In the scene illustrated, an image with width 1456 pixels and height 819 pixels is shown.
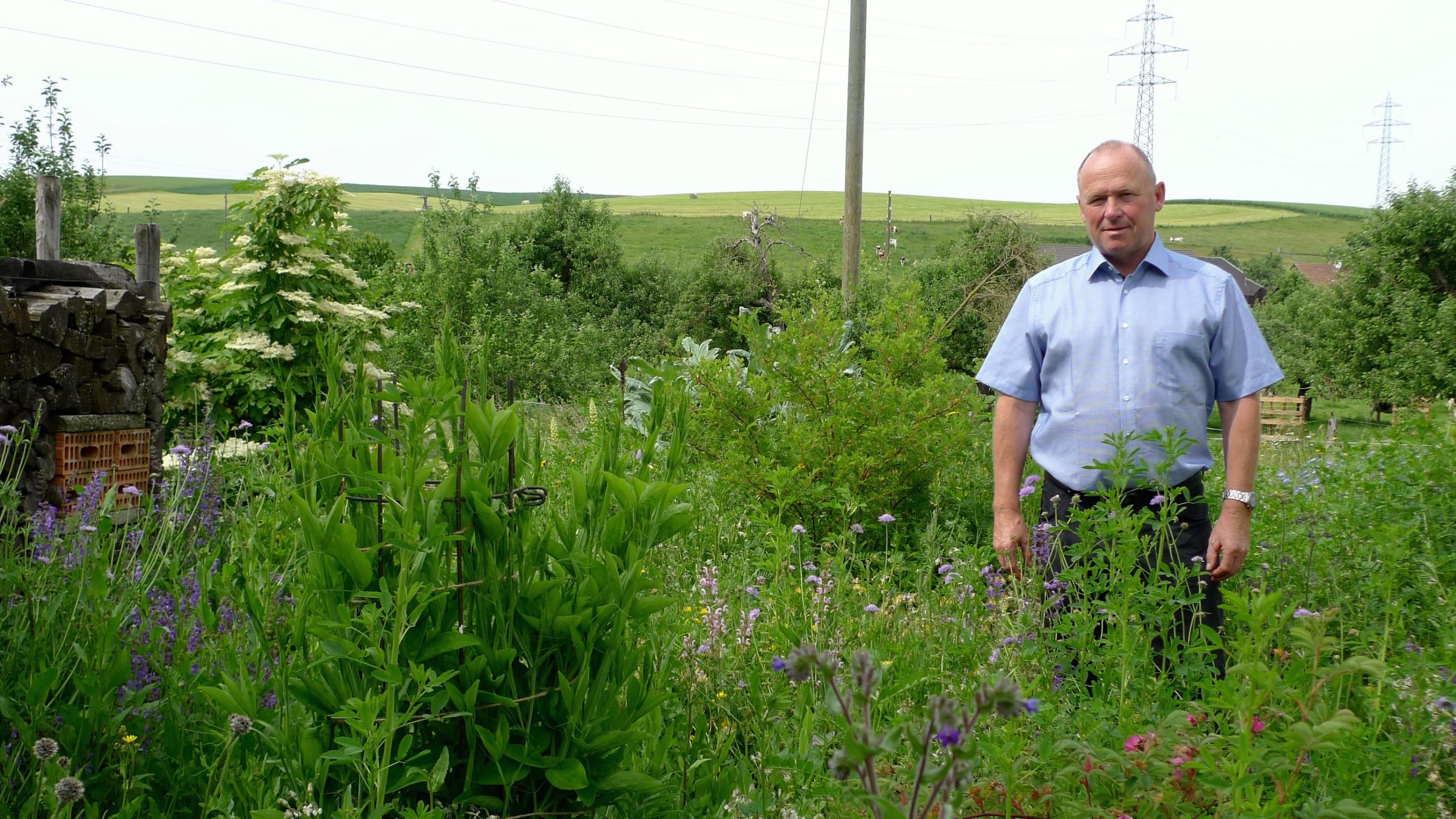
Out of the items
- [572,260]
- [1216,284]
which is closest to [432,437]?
[1216,284]

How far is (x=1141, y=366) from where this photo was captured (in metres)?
2.94

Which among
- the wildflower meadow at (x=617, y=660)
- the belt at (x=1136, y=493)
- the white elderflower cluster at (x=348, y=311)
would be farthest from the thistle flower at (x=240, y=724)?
the white elderflower cluster at (x=348, y=311)

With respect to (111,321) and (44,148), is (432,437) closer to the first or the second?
(111,321)

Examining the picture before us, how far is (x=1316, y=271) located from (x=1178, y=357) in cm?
8122

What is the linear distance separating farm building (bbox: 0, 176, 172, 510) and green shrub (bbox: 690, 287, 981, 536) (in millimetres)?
3179

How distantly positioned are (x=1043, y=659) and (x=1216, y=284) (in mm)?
1385

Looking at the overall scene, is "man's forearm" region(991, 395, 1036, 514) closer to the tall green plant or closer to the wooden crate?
the tall green plant

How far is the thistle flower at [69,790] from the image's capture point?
1.56 m

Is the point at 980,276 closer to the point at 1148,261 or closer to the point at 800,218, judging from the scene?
the point at 1148,261

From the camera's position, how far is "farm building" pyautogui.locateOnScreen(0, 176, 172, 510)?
5.43 metres

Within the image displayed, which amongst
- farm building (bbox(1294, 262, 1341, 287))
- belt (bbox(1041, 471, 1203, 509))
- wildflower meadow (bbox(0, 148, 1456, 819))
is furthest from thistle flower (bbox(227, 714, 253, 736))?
farm building (bbox(1294, 262, 1341, 287))

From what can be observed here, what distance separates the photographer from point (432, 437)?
6.28 ft

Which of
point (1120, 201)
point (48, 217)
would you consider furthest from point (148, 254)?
point (1120, 201)

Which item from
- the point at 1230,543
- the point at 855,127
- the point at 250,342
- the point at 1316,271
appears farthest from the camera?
the point at 1316,271
